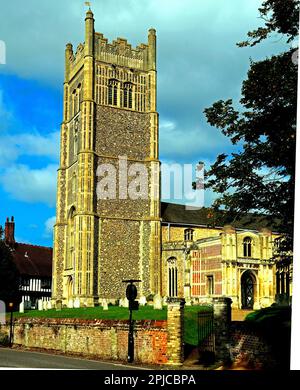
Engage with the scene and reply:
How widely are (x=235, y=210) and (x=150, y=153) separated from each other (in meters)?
36.0

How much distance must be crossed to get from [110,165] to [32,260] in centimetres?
1723

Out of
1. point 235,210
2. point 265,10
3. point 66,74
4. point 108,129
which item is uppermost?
point 66,74

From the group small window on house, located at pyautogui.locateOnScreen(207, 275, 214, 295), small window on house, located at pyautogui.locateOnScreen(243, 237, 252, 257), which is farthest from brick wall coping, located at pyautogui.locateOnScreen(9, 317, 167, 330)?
small window on house, located at pyautogui.locateOnScreen(243, 237, 252, 257)

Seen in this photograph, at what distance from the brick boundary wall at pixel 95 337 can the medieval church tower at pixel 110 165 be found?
17.3 meters

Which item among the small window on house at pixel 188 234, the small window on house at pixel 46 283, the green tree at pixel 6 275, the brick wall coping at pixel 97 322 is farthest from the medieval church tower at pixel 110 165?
the brick wall coping at pixel 97 322

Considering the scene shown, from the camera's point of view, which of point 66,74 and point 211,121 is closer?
point 211,121

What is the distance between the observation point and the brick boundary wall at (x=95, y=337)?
17484 mm

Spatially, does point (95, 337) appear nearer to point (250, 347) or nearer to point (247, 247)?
point (250, 347)

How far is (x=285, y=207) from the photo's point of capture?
1308 cm

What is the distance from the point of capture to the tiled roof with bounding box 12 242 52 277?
5744 centimetres

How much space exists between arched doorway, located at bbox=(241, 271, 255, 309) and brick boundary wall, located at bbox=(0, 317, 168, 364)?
20.8 meters

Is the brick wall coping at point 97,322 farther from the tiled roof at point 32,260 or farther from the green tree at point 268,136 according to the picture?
the tiled roof at point 32,260

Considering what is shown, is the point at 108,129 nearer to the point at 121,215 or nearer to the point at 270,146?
the point at 121,215
